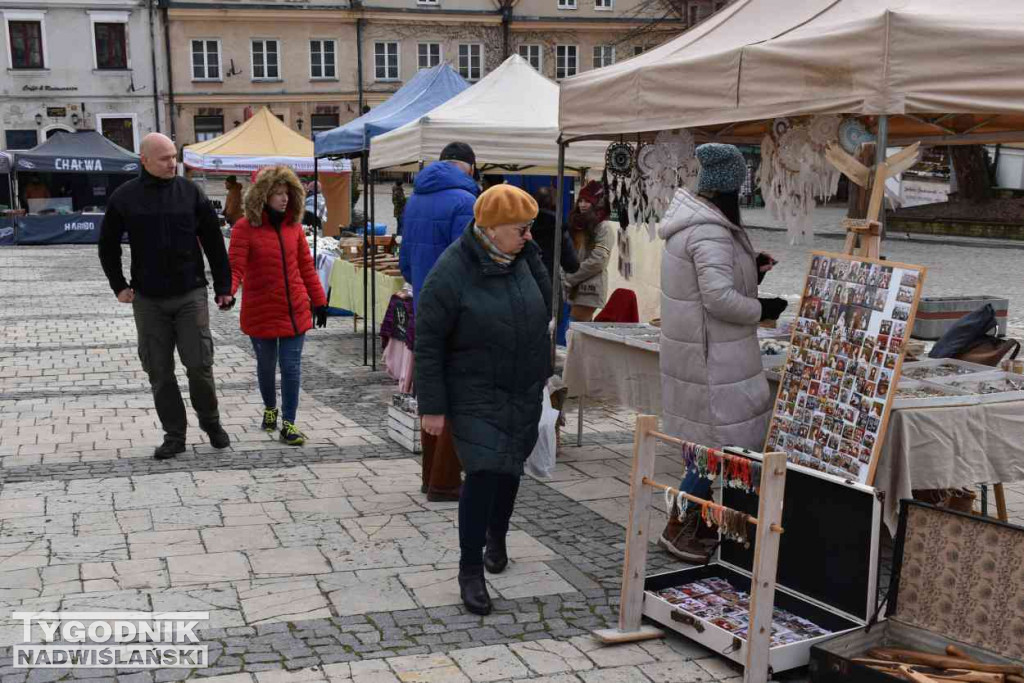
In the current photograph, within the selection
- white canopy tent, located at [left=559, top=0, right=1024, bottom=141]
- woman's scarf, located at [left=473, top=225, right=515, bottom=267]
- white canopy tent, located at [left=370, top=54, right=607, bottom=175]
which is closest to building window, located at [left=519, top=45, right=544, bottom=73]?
white canopy tent, located at [left=370, top=54, right=607, bottom=175]

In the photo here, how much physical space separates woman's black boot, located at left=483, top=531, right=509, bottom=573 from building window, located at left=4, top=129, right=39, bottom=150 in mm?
41256

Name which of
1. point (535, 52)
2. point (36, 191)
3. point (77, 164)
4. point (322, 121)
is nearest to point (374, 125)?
point (77, 164)

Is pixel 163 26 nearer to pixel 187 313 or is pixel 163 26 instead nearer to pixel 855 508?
pixel 187 313

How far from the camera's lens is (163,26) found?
41625 mm

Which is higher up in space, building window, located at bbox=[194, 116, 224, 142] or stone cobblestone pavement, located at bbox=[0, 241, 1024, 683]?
building window, located at bbox=[194, 116, 224, 142]

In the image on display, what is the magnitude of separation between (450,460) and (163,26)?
40426 millimetres

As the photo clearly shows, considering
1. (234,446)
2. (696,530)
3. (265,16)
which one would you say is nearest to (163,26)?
(265,16)

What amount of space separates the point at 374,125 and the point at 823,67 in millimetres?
6310

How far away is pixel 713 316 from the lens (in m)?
4.41

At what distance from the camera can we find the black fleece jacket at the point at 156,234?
19.8 ft

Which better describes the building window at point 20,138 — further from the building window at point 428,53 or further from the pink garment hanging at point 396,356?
the pink garment hanging at point 396,356

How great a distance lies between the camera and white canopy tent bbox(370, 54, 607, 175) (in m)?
8.58

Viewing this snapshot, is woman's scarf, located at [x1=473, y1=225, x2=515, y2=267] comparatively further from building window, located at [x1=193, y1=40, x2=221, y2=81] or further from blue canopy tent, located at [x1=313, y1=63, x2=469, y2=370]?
building window, located at [x1=193, y1=40, x2=221, y2=81]

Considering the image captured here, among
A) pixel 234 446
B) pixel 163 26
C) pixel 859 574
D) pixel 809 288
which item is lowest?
pixel 234 446
